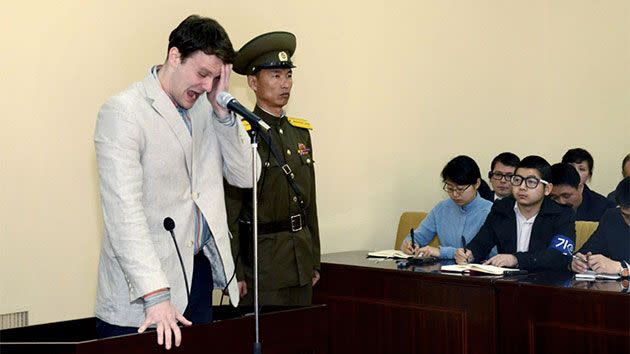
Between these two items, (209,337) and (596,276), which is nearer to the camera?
(209,337)

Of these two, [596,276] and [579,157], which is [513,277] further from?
[579,157]

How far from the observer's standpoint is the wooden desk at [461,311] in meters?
3.54

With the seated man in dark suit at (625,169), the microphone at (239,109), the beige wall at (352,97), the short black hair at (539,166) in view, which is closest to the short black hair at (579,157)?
the seated man in dark suit at (625,169)

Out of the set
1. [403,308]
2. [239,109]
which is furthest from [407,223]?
[239,109]

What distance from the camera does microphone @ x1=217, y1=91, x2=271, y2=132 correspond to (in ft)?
7.29

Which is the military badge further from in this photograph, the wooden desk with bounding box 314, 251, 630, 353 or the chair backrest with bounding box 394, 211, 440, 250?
the chair backrest with bounding box 394, 211, 440, 250

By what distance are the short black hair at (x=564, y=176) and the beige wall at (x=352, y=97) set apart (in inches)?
42.5

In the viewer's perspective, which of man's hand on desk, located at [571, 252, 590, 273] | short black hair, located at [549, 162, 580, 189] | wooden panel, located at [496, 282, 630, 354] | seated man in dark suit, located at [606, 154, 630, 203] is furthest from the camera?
seated man in dark suit, located at [606, 154, 630, 203]

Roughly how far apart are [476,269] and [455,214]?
95cm

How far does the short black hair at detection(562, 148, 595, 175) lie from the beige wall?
477 millimetres

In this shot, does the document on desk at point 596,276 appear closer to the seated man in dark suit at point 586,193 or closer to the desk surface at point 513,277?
the desk surface at point 513,277

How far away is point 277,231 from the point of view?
3865 mm

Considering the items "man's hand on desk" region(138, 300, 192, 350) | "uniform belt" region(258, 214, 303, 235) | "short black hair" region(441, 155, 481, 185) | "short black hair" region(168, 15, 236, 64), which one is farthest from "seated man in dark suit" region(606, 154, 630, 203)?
"man's hand on desk" region(138, 300, 192, 350)

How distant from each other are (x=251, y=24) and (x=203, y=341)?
3098mm
